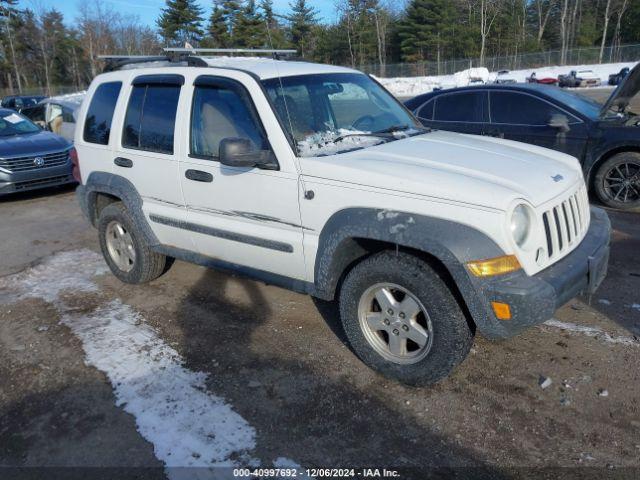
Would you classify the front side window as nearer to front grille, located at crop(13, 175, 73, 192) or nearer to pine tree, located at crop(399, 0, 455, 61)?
front grille, located at crop(13, 175, 73, 192)

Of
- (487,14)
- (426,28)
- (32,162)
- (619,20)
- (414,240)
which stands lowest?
(32,162)

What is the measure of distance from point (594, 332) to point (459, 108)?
186 inches

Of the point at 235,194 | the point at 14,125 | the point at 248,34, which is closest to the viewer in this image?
the point at 235,194

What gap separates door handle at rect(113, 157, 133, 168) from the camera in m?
4.63

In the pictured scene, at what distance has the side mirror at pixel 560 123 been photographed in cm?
706

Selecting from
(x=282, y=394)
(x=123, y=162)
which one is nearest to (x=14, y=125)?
(x=123, y=162)

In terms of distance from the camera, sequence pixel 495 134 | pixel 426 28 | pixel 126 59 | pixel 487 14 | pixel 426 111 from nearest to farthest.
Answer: pixel 126 59, pixel 495 134, pixel 426 111, pixel 426 28, pixel 487 14

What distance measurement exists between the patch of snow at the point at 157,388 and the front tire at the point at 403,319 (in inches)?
36.9

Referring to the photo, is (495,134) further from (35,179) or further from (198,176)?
(35,179)

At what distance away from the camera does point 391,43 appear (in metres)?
67.2

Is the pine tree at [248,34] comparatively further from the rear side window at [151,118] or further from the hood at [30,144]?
the rear side window at [151,118]

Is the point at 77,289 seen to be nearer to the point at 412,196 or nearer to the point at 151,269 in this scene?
the point at 151,269

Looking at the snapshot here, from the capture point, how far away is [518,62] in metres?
53.6

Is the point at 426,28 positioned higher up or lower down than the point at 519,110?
higher up
